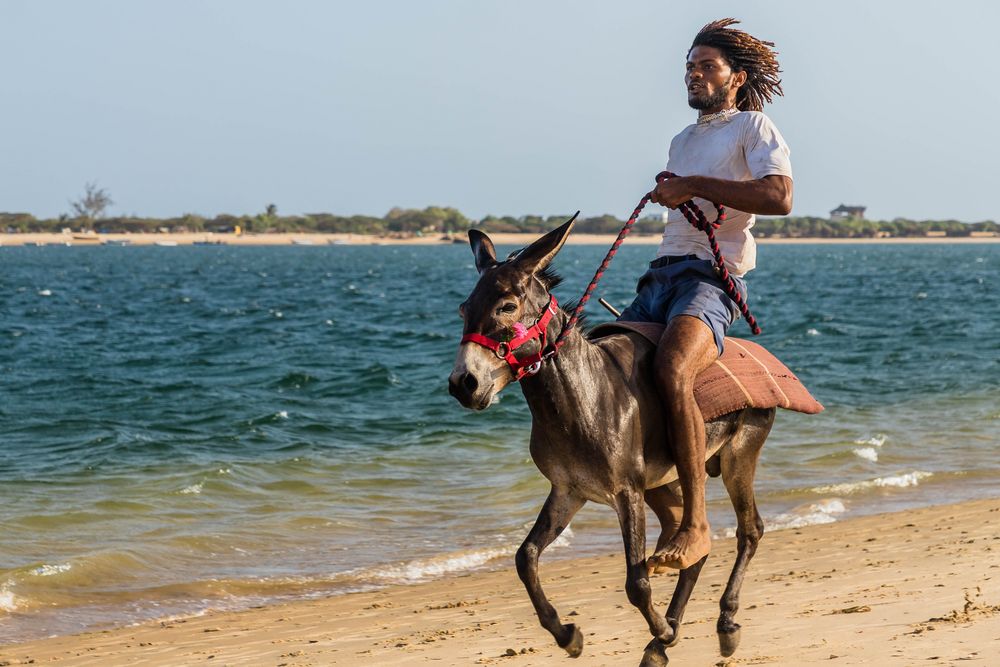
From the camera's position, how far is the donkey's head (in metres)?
5.37

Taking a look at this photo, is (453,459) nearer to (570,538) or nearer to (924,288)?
(570,538)

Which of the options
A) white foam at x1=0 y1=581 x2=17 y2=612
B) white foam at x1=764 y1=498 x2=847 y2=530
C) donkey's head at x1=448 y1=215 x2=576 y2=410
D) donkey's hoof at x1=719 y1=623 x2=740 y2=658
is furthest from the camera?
white foam at x1=764 y1=498 x2=847 y2=530

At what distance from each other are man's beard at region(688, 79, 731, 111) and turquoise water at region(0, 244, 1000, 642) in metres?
6.05

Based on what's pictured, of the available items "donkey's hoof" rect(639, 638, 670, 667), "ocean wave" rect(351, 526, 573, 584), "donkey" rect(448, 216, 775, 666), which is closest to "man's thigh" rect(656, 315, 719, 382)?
"donkey" rect(448, 216, 775, 666)

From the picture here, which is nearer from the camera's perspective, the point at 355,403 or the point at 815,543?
the point at 815,543

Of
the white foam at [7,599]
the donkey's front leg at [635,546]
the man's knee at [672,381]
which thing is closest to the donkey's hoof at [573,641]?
the donkey's front leg at [635,546]

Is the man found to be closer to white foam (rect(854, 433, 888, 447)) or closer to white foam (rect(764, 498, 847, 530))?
white foam (rect(764, 498, 847, 530))

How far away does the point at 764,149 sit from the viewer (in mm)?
6266

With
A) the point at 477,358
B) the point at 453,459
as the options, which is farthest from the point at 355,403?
the point at 477,358

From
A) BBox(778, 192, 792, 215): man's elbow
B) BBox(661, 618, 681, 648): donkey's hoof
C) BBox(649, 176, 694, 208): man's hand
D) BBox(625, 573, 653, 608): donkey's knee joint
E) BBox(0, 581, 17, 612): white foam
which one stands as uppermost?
BBox(649, 176, 694, 208): man's hand

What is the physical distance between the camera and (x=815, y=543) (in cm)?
1170

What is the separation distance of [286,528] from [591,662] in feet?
20.2

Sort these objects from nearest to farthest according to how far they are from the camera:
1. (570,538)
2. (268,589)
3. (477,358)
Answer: (477,358) → (268,589) → (570,538)

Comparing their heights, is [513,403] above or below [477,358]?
below
